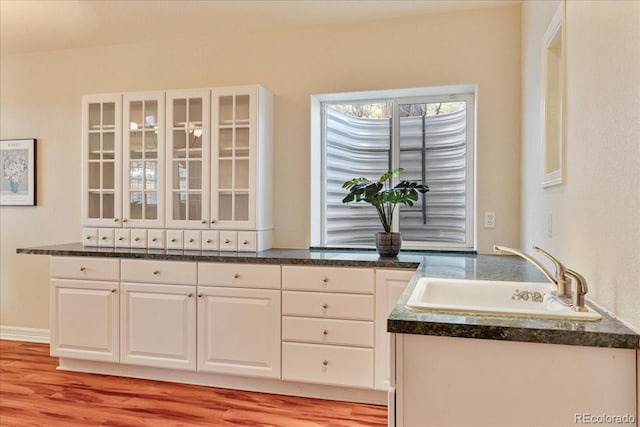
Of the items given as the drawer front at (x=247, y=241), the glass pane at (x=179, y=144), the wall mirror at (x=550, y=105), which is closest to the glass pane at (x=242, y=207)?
the drawer front at (x=247, y=241)

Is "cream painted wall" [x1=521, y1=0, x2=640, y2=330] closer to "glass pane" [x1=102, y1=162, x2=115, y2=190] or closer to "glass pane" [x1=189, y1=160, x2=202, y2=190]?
"glass pane" [x1=189, y1=160, x2=202, y2=190]

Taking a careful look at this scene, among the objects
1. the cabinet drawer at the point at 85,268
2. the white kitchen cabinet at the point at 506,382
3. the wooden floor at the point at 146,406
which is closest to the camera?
the white kitchen cabinet at the point at 506,382

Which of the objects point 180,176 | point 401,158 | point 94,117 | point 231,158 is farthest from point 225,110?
point 401,158

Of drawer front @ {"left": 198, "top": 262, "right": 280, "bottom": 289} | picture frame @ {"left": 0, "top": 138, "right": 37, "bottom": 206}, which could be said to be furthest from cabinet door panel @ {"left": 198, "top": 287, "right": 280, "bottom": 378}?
picture frame @ {"left": 0, "top": 138, "right": 37, "bottom": 206}

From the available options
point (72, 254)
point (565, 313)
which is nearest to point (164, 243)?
point (72, 254)

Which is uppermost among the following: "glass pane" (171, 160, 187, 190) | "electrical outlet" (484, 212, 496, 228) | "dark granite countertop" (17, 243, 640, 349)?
"glass pane" (171, 160, 187, 190)

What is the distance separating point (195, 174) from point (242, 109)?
561mm

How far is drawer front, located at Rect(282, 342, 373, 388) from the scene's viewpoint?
2.51m

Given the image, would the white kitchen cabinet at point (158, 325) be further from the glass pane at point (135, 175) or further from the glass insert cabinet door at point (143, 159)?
the glass pane at point (135, 175)

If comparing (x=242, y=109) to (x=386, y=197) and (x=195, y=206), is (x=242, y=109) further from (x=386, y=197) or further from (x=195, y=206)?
(x=386, y=197)

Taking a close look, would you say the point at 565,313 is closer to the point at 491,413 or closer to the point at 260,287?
the point at 491,413

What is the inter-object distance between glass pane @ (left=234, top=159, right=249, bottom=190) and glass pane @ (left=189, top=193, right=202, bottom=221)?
0.97 ft

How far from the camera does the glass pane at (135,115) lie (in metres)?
3.14

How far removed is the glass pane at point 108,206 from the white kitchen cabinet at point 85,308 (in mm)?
394
